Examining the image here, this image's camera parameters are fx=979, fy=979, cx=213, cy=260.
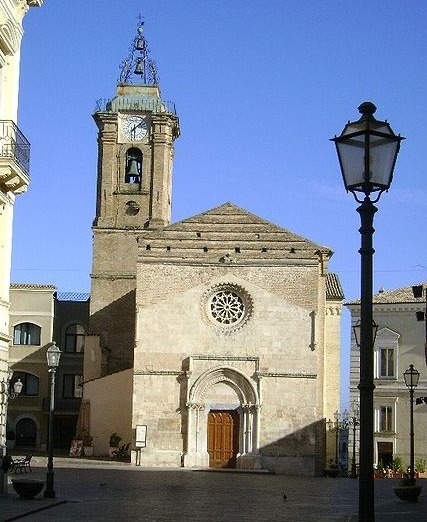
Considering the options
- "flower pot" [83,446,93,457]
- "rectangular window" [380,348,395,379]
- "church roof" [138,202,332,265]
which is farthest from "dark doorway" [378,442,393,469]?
"flower pot" [83,446,93,457]

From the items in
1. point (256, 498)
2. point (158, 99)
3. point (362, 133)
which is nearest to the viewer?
point (362, 133)

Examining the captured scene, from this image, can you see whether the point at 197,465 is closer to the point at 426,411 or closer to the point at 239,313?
the point at 239,313

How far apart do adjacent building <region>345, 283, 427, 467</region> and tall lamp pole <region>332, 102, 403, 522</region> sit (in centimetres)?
4194

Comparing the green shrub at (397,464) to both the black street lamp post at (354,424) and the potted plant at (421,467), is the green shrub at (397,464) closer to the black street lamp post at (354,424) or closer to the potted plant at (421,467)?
the potted plant at (421,467)

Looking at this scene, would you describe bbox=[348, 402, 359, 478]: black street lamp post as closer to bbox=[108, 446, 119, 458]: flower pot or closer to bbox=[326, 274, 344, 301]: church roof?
bbox=[326, 274, 344, 301]: church roof

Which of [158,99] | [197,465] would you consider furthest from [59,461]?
[158,99]

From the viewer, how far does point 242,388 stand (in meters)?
44.4

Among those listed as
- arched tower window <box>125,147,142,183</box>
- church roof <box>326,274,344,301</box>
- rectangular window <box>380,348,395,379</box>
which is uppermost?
arched tower window <box>125,147,142,183</box>

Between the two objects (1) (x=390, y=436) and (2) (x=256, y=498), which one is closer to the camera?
(2) (x=256, y=498)

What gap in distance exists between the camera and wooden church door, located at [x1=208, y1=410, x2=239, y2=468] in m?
44.2

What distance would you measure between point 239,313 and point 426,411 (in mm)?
12103

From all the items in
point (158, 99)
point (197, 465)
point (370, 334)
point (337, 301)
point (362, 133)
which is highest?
point (158, 99)

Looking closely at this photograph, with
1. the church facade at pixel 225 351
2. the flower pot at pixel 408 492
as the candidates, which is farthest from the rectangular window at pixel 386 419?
the flower pot at pixel 408 492

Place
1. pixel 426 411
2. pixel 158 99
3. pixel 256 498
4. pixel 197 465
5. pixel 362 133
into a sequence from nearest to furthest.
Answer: pixel 362 133
pixel 256 498
pixel 197 465
pixel 426 411
pixel 158 99
